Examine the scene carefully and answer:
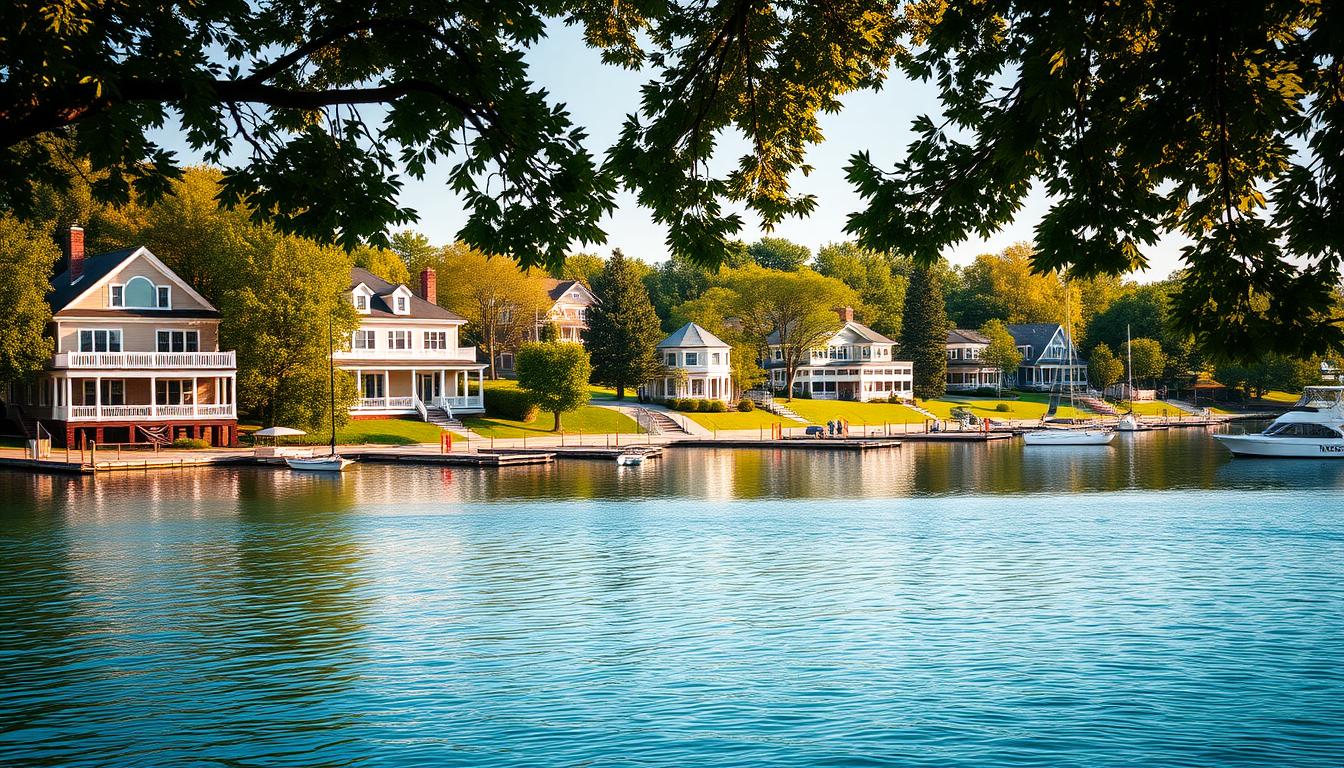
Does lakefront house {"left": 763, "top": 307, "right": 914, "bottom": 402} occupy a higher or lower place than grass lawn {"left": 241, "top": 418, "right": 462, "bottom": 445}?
higher

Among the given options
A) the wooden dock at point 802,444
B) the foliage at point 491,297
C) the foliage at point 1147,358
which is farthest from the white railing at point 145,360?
the foliage at point 1147,358

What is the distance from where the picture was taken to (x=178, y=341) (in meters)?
61.1

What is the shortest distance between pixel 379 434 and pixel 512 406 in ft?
39.4

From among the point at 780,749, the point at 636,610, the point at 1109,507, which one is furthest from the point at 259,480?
the point at 780,749

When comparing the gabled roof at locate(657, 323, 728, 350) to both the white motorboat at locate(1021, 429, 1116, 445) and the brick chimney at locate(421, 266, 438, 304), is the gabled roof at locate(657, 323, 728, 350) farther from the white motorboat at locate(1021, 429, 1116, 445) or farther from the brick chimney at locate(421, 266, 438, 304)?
the white motorboat at locate(1021, 429, 1116, 445)

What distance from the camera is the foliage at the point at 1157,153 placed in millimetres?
8695

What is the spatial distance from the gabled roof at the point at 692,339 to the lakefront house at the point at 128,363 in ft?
123

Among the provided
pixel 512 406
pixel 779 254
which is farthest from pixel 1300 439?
pixel 779 254

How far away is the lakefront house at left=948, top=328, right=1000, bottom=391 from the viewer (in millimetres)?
121312

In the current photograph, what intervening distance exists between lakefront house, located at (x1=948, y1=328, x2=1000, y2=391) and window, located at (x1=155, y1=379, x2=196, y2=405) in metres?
82.2

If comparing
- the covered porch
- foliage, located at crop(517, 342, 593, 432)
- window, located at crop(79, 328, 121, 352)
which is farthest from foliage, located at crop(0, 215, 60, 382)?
foliage, located at crop(517, 342, 593, 432)

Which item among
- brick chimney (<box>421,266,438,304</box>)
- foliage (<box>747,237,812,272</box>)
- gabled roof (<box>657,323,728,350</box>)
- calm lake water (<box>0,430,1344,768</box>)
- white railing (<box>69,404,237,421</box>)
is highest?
foliage (<box>747,237,812,272</box>)

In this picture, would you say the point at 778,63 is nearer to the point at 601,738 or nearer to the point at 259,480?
the point at 601,738

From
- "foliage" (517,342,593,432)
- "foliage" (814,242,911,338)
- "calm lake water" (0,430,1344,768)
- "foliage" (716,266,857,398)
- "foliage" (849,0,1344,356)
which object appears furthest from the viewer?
"foliage" (814,242,911,338)
